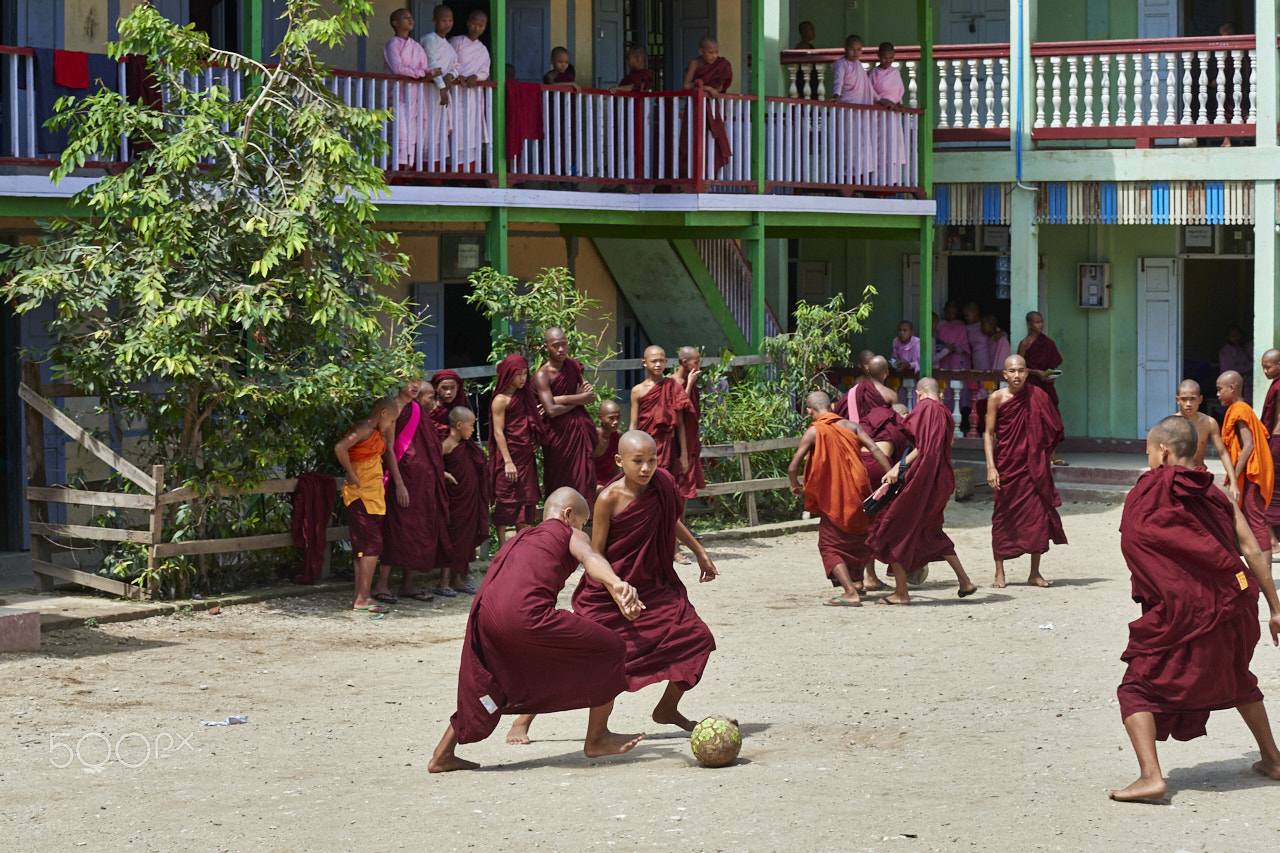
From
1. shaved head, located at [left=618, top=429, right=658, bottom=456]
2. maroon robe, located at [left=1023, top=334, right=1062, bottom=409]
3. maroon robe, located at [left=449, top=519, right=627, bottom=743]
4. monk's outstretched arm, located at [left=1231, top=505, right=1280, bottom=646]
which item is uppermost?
maroon robe, located at [left=1023, top=334, right=1062, bottom=409]

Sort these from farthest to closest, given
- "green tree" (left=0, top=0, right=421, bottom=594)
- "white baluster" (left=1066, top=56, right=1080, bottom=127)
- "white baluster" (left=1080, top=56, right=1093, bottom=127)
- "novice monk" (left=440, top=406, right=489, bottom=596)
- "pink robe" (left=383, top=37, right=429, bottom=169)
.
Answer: "white baluster" (left=1066, top=56, right=1080, bottom=127) → "white baluster" (left=1080, top=56, right=1093, bottom=127) → "pink robe" (left=383, top=37, right=429, bottom=169) → "novice monk" (left=440, top=406, right=489, bottom=596) → "green tree" (left=0, top=0, right=421, bottom=594)

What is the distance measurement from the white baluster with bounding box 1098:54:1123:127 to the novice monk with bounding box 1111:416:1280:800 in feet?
38.2

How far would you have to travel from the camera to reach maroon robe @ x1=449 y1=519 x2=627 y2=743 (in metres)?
7.32

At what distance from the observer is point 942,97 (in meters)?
18.9

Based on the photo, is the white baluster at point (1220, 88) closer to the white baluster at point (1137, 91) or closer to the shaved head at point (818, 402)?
the white baluster at point (1137, 91)

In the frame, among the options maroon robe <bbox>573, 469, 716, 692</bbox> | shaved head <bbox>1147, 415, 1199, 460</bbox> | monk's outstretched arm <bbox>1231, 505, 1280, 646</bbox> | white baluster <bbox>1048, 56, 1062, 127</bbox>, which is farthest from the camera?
white baluster <bbox>1048, 56, 1062, 127</bbox>

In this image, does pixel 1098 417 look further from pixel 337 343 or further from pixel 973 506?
pixel 337 343

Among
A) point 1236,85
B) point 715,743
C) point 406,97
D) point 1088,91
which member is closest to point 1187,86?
point 1236,85

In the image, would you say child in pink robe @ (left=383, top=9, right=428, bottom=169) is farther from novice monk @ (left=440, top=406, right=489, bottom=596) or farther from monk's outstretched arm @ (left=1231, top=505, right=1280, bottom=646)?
monk's outstretched arm @ (left=1231, top=505, right=1280, bottom=646)

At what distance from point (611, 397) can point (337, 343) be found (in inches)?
137

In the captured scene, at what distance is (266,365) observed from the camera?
11.5 metres

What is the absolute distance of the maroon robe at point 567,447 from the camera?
1348cm

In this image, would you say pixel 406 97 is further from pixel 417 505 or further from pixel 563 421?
pixel 417 505

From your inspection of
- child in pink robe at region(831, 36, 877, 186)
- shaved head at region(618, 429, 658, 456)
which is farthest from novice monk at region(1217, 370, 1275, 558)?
shaved head at region(618, 429, 658, 456)
